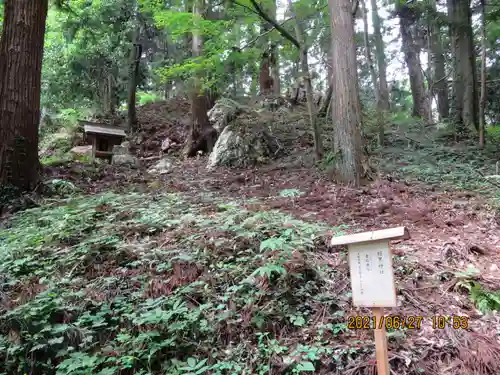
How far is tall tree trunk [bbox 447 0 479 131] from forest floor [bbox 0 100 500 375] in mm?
5993

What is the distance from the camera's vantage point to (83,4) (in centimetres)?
1318

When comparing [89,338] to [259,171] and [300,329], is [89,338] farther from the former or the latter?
[259,171]

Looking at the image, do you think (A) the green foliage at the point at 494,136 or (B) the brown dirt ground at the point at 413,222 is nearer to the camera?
(B) the brown dirt ground at the point at 413,222

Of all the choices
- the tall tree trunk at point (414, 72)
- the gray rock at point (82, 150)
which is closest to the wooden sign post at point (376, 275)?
the gray rock at point (82, 150)

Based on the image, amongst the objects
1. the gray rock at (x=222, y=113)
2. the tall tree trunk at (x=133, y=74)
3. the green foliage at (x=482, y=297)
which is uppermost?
the tall tree trunk at (x=133, y=74)

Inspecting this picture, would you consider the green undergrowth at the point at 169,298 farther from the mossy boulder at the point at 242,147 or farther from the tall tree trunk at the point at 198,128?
the tall tree trunk at the point at 198,128

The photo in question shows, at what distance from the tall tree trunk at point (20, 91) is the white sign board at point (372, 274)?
5.94m

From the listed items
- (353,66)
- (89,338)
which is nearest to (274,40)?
(353,66)

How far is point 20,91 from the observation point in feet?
20.9

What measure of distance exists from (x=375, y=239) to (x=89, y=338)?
2.41 m

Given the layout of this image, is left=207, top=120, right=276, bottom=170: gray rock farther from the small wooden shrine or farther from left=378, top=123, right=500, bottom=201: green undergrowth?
left=378, top=123, right=500, bottom=201: green undergrowth

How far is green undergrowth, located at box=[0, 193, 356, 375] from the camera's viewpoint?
293 centimetres

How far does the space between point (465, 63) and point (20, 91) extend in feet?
38.8
